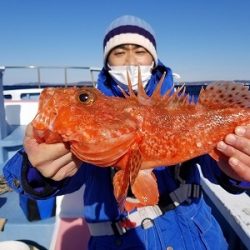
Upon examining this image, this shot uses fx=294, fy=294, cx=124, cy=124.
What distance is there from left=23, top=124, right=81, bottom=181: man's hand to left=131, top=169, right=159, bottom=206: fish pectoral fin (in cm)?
52

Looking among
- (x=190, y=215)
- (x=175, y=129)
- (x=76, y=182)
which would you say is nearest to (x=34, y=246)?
(x=76, y=182)

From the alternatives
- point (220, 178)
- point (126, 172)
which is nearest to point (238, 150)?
point (220, 178)

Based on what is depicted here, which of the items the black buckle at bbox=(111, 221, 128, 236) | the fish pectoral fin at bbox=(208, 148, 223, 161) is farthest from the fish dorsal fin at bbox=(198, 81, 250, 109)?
the black buckle at bbox=(111, 221, 128, 236)

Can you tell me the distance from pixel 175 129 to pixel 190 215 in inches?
44.1

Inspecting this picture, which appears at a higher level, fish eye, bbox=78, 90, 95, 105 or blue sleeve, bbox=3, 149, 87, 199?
fish eye, bbox=78, 90, 95, 105

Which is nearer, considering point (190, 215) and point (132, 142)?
point (132, 142)

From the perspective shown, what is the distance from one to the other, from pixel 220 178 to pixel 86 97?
1607mm

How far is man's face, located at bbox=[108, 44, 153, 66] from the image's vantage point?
3.46 m

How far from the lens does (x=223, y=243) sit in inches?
117

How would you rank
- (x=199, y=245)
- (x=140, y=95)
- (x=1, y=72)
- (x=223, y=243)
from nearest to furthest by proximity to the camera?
(x=140, y=95) < (x=199, y=245) < (x=223, y=243) < (x=1, y=72)

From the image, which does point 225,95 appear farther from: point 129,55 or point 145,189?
point 129,55

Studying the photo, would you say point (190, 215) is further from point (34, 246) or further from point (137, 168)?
point (34, 246)

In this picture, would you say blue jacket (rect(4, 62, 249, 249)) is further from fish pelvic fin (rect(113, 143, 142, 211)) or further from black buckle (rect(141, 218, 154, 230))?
fish pelvic fin (rect(113, 143, 142, 211))

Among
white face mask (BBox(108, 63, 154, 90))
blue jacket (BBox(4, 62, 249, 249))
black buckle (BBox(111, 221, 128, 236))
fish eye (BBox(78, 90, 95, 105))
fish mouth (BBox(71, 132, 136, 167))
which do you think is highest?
white face mask (BBox(108, 63, 154, 90))
